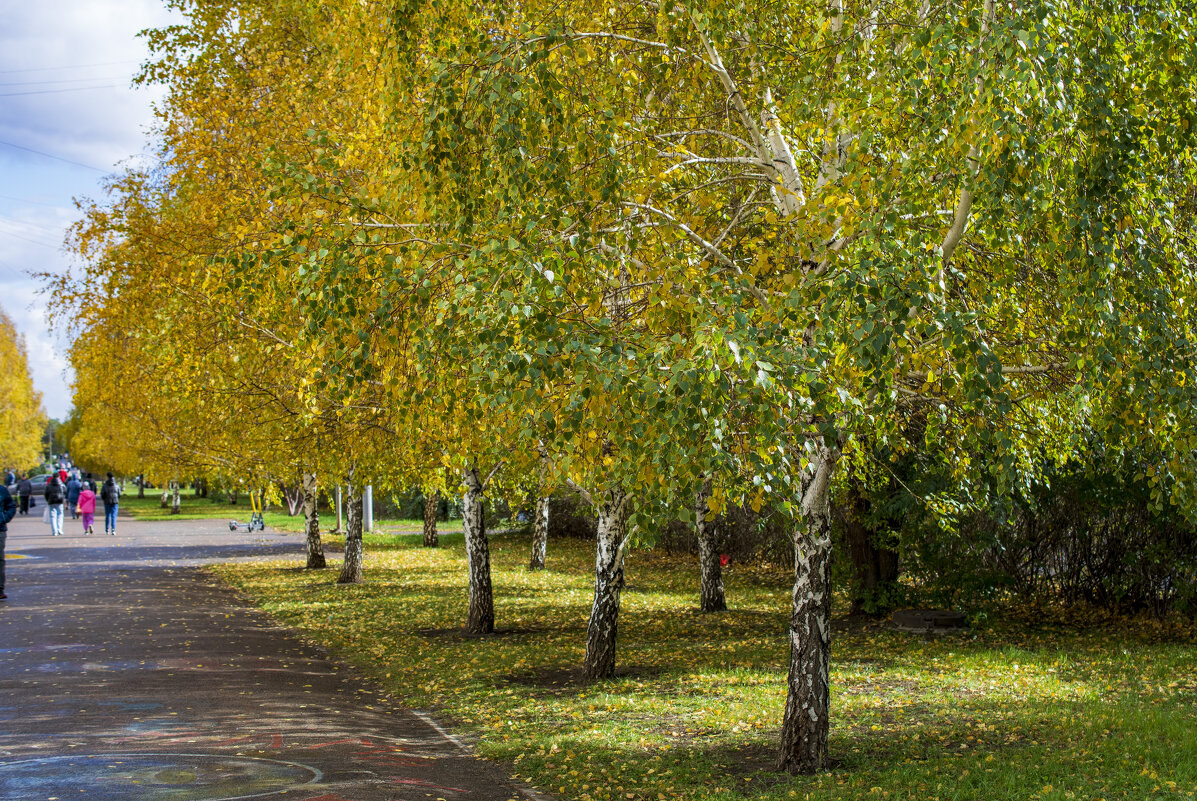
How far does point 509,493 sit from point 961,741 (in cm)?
828

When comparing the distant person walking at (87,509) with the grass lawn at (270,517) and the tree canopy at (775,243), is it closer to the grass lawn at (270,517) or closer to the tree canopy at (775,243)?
the grass lawn at (270,517)

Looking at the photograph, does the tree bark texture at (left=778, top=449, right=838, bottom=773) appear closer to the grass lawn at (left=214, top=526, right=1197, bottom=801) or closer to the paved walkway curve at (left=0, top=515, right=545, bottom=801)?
the grass lawn at (left=214, top=526, right=1197, bottom=801)

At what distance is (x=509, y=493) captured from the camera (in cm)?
1423

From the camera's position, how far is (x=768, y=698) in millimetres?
8781

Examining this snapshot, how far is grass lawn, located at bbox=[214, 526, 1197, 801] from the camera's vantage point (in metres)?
6.17

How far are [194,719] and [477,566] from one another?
5375mm

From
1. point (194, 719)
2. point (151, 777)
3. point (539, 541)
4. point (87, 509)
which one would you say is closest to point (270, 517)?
point (87, 509)

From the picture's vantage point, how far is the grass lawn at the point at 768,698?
6168 mm

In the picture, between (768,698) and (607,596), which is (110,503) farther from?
(768,698)

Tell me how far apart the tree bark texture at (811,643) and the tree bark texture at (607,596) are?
3.41m

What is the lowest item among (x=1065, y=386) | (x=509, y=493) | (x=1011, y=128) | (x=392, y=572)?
(x=392, y=572)

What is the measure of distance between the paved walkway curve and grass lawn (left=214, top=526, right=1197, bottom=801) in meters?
0.56

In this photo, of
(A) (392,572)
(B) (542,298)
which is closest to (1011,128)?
(B) (542,298)

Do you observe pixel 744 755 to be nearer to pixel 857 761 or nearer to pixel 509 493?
pixel 857 761
